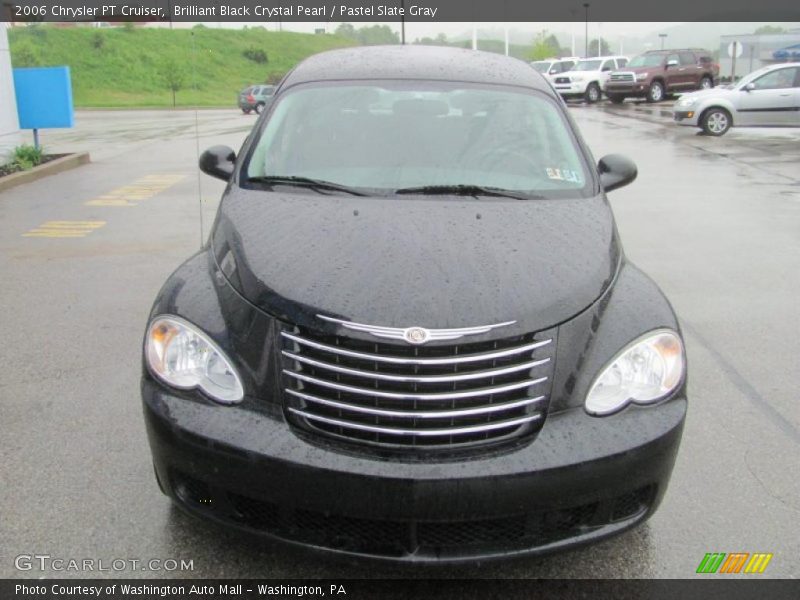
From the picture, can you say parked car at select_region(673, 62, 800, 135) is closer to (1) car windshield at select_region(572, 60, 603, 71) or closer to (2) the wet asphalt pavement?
(2) the wet asphalt pavement

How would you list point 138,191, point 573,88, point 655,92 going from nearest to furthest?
point 138,191 < point 655,92 < point 573,88

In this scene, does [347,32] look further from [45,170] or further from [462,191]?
[462,191]

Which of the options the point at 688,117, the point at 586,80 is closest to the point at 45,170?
the point at 688,117

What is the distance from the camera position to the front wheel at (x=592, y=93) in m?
Answer: 38.2

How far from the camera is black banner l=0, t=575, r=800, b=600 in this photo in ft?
9.36

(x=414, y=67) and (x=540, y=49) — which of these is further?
(x=540, y=49)

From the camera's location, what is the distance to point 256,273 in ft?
9.89

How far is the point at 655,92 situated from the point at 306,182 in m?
35.0

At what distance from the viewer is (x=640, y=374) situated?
2879 mm

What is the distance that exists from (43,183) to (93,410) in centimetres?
983

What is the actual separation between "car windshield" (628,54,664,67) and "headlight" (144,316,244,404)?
118 feet

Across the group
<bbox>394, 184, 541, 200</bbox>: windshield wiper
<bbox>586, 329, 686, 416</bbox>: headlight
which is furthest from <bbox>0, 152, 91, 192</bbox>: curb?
<bbox>586, 329, 686, 416</bbox>: headlight

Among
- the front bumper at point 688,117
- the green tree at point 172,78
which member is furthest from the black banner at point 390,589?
the front bumper at point 688,117

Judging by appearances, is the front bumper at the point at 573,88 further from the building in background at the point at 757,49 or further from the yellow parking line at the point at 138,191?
the yellow parking line at the point at 138,191
